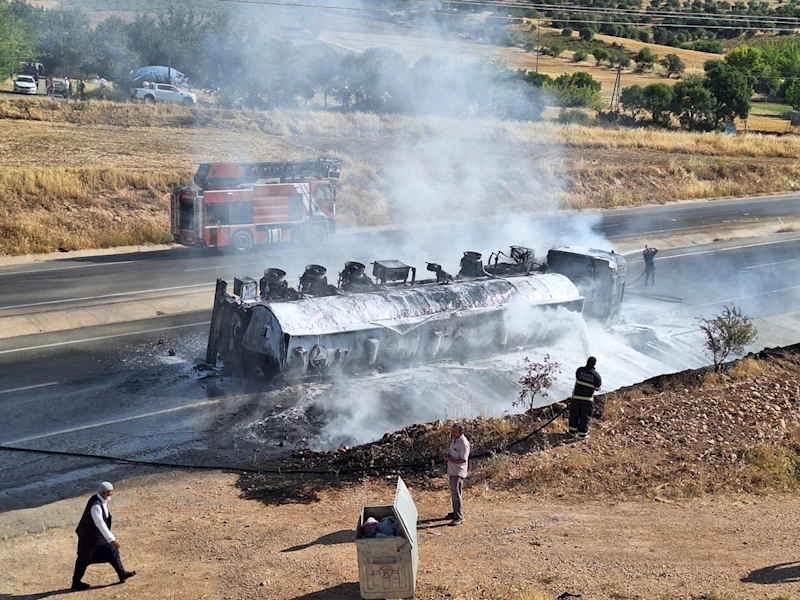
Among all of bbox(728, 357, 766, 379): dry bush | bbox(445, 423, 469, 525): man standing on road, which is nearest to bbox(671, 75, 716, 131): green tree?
bbox(728, 357, 766, 379): dry bush

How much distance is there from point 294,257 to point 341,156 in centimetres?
1581

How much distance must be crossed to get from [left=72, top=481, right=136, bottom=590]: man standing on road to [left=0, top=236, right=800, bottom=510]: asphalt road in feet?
11.0

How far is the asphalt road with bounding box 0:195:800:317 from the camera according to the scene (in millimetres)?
24805

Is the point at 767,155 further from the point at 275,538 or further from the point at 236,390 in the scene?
the point at 275,538

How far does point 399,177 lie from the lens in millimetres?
41625

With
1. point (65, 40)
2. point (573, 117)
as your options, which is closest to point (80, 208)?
point (65, 40)

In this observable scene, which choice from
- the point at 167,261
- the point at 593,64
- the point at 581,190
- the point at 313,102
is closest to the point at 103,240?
the point at 167,261

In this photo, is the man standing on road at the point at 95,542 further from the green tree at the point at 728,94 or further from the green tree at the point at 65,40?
the green tree at the point at 728,94

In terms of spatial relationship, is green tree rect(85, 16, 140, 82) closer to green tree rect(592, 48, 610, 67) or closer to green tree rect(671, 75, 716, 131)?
green tree rect(671, 75, 716, 131)

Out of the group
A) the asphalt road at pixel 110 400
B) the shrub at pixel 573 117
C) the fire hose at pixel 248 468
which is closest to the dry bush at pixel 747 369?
the asphalt road at pixel 110 400

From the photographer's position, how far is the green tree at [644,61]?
97.0m

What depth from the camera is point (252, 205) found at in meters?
30.5

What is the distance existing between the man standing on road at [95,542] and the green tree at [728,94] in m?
70.2

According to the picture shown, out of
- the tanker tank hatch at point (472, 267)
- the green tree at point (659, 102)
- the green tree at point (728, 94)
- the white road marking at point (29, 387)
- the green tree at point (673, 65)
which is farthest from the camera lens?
the green tree at point (673, 65)
